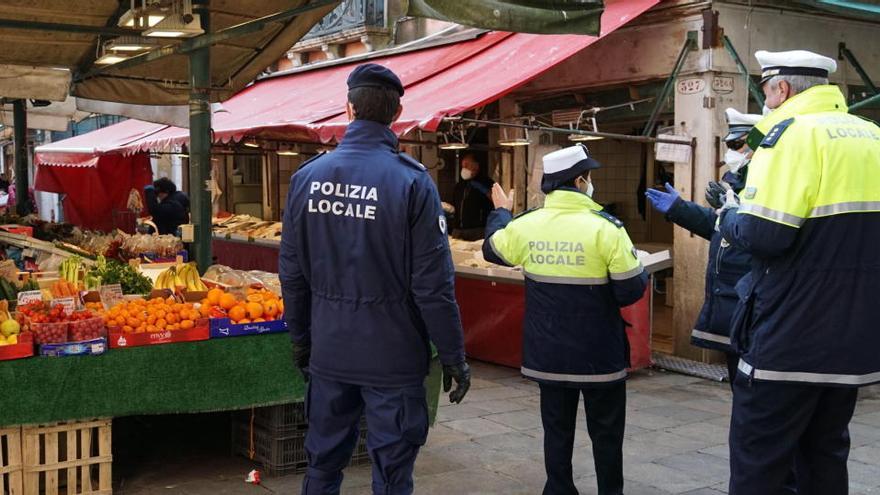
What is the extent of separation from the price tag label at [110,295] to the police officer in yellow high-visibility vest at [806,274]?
4.01 m

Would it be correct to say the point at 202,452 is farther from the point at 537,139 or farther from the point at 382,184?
the point at 537,139

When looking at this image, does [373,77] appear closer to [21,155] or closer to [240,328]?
[240,328]

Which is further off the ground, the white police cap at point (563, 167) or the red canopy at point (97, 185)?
the white police cap at point (563, 167)

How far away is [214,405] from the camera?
17.8ft

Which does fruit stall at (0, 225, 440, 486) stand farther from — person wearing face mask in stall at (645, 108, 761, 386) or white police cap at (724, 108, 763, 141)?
white police cap at (724, 108, 763, 141)

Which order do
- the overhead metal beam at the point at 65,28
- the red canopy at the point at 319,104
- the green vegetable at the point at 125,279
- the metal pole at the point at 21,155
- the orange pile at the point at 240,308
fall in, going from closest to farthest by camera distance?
the orange pile at the point at 240,308
the green vegetable at the point at 125,279
the overhead metal beam at the point at 65,28
the red canopy at the point at 319,104
the metal pole at the point at 21,155

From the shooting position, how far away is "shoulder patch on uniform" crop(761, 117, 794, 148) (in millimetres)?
3689

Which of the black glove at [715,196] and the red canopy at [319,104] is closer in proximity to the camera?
the black glove at [715,196]

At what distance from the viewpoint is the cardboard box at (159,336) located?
5219 mm

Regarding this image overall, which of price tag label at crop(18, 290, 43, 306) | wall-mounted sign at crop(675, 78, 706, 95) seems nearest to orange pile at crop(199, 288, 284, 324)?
price tag label at crop(18, 290, 43, 306)

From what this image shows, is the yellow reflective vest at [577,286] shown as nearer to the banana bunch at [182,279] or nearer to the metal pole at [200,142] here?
the banana bunch at [182,279]

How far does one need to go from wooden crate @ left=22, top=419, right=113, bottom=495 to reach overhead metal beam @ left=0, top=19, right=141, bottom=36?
12.3ft

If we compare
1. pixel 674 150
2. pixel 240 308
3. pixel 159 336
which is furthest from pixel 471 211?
pixel 159 336

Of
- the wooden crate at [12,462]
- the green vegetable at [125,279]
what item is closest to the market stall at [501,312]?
the green vegetable at [125,279]
